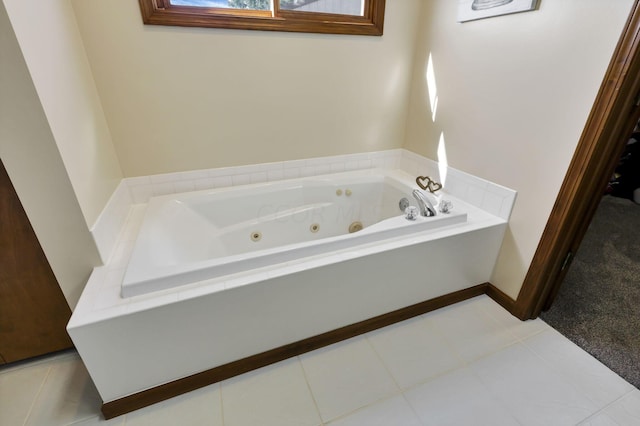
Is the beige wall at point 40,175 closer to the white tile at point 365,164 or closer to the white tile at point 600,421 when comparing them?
the white tile at point 365,164

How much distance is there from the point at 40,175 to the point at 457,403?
189 cm

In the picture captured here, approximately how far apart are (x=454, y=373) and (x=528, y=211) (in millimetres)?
917

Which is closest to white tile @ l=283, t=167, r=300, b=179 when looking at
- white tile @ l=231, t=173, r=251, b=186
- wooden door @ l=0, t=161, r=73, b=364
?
white tile @ l=231, t=173, r=251, b=186

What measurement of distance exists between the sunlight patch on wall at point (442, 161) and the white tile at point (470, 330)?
0.82 m

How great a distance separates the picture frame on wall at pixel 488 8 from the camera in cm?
140

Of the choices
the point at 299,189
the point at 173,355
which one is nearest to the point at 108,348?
the point at 173,355

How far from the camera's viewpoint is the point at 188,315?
115 centimetres

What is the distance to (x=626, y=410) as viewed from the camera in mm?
1239

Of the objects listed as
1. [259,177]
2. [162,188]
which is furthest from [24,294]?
[259,177]

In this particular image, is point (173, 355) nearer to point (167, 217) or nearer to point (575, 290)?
point (167, 217)

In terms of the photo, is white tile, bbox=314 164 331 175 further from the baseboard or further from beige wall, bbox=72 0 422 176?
the baseboard

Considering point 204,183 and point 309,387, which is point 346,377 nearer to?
point 309,387

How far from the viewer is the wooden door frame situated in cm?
116

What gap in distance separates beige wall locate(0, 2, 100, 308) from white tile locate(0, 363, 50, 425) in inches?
15.7
